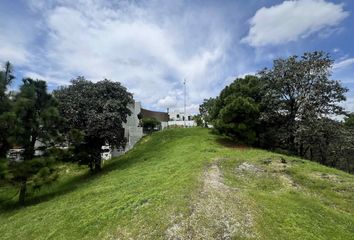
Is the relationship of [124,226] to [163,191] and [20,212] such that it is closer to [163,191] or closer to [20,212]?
[163,191]

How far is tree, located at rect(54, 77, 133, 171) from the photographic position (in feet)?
57.3

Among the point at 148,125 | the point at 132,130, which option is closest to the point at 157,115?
the point at 148,125

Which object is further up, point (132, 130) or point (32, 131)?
point (132, 130)

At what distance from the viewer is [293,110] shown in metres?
21.7

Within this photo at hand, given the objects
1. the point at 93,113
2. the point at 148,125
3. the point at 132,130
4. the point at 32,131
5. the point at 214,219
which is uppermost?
the point at 93,113

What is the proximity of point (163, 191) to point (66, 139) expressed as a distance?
365 inches

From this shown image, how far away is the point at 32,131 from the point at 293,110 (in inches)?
755

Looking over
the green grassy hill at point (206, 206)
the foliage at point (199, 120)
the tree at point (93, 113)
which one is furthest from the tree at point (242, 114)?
the foliage at point (199, 120)

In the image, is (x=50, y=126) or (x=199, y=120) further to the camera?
(x=199, y=120)

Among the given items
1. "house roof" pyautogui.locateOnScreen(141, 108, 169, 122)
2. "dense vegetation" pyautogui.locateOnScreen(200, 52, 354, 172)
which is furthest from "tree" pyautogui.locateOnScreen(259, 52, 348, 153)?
"house roof" pyautogui.locateOnScreen(141, 108, 169, 122)

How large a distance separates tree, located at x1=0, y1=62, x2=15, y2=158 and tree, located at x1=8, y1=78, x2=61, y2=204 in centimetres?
40

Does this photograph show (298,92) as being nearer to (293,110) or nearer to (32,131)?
(293,110)

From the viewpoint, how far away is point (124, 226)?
8367mm

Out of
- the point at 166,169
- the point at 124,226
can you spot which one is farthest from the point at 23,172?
the point at 124,226
